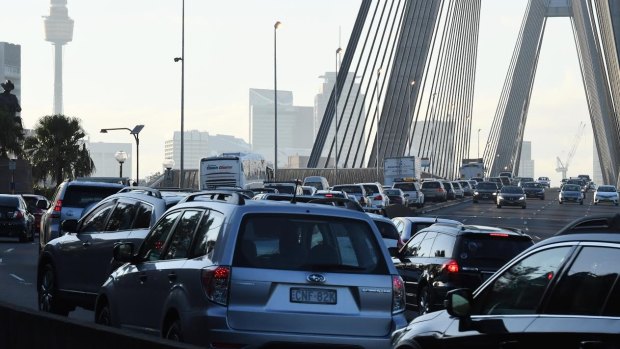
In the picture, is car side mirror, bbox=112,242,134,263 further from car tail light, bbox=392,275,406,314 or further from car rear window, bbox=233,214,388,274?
car tail light, bbox=392,275,406,314

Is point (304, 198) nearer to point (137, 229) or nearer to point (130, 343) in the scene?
point (137, 229)

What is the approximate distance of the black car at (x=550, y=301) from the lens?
257 inches

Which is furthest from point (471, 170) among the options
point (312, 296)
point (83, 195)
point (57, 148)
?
point (312, 296)

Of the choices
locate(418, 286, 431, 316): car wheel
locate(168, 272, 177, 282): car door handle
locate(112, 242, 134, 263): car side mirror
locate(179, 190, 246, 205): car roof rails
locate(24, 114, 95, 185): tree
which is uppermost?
locate(24, 114, 95, 185): tree

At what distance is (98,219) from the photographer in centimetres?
1538

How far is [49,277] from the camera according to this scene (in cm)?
1588

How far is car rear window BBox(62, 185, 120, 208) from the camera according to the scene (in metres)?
23.9

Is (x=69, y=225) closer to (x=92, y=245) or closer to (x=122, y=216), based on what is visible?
(x=92, y=245)

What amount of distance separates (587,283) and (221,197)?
4399mm

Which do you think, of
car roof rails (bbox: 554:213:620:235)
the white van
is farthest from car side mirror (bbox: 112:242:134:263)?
the white van

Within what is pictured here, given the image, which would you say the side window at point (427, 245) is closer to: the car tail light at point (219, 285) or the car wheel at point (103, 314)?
the car wheel at point (103, 314)

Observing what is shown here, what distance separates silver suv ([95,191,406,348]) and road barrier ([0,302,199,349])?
39.4 inches

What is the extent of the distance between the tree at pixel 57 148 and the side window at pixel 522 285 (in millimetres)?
66358

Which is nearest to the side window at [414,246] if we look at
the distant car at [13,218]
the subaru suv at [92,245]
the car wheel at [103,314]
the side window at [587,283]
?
the subaru suv at [92,245]
